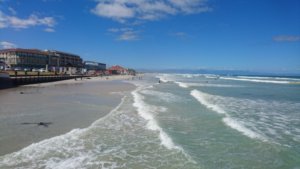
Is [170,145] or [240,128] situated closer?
[170,145]

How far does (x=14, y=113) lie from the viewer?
599 inches

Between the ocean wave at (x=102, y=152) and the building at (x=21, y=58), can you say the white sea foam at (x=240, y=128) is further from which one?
the building at (x=21, y=58)

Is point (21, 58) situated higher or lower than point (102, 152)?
higher

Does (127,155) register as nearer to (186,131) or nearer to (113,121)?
(186,131)

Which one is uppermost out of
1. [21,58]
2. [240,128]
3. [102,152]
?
[21,58]

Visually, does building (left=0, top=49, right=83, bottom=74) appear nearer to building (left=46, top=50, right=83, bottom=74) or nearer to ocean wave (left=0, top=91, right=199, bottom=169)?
building (left=46, top=50, right=83, bottom=74)

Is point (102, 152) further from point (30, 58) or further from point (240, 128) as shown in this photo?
point (30, 58)

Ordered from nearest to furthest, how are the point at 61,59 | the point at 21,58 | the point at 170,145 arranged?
the point at 170,145 < the point at 21,58 < the point at 61,59

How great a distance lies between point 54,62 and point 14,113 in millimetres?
119241

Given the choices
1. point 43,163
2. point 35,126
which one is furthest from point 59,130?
point 43,163

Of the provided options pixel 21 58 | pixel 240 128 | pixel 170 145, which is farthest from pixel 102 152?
pixel 21 58

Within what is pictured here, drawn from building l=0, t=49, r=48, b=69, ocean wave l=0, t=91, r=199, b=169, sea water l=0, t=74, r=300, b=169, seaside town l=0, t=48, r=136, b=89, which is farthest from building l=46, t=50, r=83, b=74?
ocean wave l=0, t=91, r=199, b=169

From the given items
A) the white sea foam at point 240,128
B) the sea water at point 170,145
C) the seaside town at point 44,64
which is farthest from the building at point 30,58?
the sea water at point 170,145

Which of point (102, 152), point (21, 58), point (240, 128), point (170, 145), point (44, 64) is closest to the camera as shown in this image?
point (102, 152)
